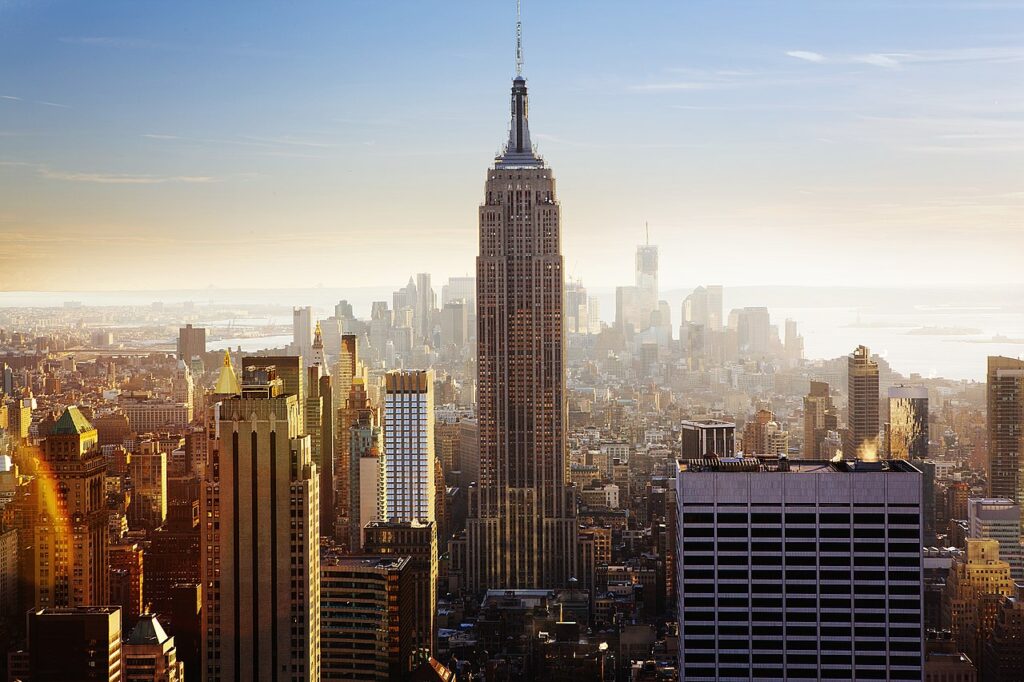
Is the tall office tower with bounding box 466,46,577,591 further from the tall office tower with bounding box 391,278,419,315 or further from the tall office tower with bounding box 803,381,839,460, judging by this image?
the tall office tower with bounding box 803,381,839,460

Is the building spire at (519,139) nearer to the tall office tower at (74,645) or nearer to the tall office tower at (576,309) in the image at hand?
the tall office tower at (576,309)

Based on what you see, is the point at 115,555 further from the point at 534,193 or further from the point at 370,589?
the point at 534,193

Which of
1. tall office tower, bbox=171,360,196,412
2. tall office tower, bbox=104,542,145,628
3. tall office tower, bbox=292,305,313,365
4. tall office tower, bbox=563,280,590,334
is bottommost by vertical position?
tall office tower, bbox=104,542,145,628

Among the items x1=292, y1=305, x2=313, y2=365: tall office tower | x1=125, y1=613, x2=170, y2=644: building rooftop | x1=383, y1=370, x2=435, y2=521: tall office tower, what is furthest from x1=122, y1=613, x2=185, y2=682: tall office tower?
x1=383, y1=370, x2=435, y2=521: tall office tower

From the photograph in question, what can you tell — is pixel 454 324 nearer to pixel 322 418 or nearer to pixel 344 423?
pixel 344 423

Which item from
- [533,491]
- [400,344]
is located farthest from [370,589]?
[533,491]

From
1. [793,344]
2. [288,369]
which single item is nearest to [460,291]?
[793,344]

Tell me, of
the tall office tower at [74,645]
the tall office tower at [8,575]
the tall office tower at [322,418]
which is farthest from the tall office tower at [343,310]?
the tall office tower at [74,645]
